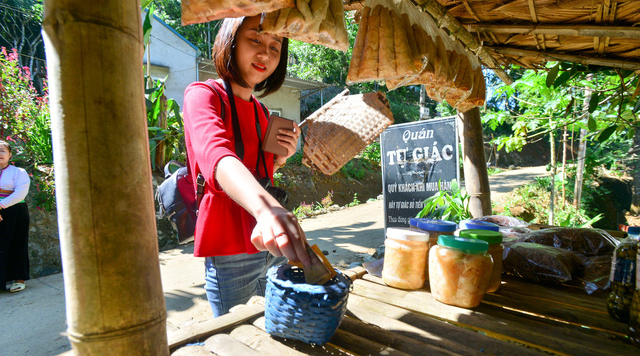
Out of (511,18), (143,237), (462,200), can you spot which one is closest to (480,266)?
(143,237)

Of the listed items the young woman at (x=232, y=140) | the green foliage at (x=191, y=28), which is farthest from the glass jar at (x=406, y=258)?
the green foliage at (x=191, y=28)

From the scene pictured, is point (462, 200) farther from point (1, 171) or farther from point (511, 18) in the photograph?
point (1, 171)

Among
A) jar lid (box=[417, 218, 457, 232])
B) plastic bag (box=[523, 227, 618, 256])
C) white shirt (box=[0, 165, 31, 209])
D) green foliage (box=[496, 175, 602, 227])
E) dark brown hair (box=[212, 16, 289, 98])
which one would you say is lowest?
green foliage (box=[496, 175, 602, 227])

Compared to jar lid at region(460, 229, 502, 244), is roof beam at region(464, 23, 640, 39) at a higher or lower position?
higher

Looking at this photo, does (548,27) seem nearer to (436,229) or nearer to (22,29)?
(436,229)

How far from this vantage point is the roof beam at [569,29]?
173cm

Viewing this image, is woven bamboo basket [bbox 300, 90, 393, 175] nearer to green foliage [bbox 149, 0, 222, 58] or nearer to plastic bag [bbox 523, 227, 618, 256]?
plastic bag [bbox 523, 227, 618, 256]

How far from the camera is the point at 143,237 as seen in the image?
1.82ft

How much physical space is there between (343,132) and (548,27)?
135 cm

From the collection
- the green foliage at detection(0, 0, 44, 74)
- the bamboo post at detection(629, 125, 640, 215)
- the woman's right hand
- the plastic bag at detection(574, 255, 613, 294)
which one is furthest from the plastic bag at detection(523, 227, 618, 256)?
the green foliage at detection(0, 0, 44, 74)

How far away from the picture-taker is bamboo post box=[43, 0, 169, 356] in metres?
0.48

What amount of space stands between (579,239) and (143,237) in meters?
2.34

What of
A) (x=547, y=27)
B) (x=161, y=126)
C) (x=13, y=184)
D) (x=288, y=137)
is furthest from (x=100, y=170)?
(x=161, y=126)

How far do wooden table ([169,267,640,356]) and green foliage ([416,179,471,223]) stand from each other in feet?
6.40
